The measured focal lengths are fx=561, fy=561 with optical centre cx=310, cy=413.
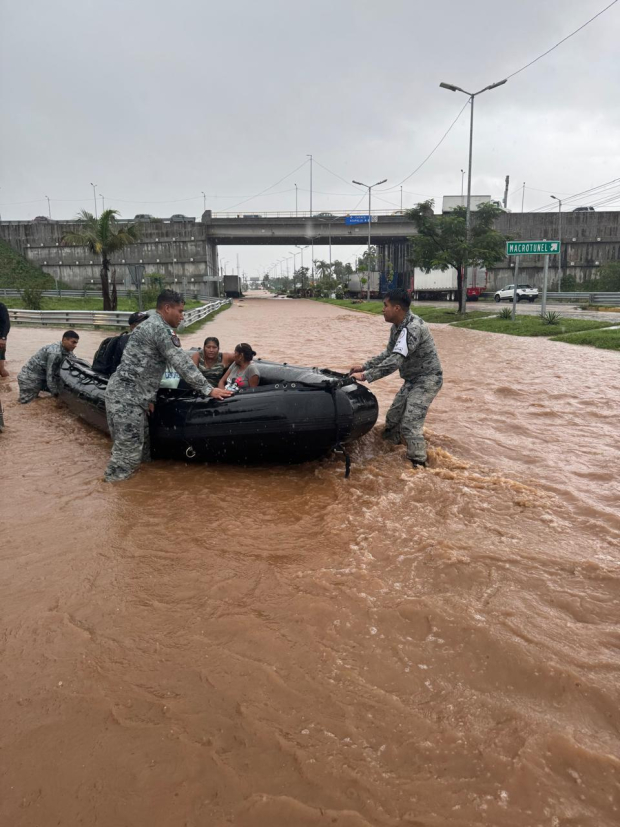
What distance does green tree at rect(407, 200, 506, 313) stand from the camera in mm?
24609

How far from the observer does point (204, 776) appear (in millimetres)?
2188

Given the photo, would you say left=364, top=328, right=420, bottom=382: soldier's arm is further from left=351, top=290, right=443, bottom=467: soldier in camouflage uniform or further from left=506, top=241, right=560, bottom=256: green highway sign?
left=506, top=241, right=560, bottom=256: green highway sign

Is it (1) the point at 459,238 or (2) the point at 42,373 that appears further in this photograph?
(1) the point at 459,238

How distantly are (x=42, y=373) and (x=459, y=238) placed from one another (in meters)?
20.6

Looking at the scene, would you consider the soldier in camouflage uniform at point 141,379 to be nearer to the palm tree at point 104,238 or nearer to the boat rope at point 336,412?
the boat rope at point 336,412

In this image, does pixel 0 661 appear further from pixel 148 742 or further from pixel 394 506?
pixel 394 506

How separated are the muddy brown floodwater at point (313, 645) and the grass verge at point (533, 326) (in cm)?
1290

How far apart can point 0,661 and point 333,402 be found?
3240 mm

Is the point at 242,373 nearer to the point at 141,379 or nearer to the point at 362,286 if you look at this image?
the point at 141,379

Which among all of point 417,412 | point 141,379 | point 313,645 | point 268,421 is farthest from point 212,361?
point 313,645

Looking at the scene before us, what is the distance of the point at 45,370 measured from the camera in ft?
29.8

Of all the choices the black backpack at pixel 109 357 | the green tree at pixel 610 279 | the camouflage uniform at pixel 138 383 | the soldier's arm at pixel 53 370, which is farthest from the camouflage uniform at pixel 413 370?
the green tree at pixel 610 279

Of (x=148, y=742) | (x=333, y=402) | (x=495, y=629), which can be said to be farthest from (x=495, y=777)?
(x=333, y=402)

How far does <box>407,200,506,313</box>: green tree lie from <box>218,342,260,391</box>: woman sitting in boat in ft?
67.4
